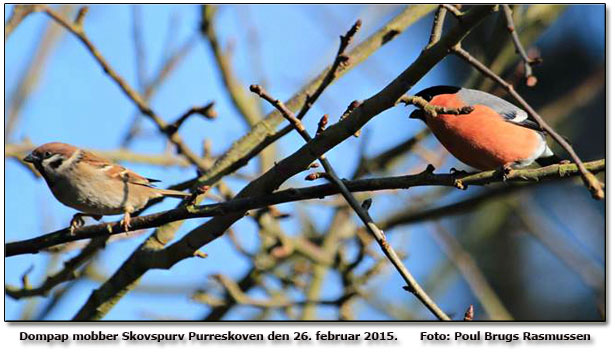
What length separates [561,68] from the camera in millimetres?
12523

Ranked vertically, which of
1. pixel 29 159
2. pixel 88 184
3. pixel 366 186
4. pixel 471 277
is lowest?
pixel 366 186

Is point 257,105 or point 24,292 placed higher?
point 257,105

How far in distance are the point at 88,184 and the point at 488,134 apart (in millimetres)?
2357

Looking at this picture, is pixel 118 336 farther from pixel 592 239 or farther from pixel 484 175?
pixel 592 239

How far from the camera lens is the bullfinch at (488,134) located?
13.4ft

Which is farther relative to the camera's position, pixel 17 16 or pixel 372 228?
pixel 17 16

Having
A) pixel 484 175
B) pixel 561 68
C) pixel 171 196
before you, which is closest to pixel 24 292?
pixel 171 196

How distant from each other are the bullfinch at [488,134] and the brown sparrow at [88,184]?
1593 mm

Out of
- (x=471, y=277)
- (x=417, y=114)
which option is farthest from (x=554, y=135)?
(x=471, y=277)

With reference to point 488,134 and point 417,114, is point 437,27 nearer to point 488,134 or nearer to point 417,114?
point 488,134

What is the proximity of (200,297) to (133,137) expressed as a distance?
1.39 meters

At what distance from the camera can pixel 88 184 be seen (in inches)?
183

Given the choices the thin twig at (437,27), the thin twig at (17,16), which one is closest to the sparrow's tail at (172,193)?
the thin twig at (17,16)

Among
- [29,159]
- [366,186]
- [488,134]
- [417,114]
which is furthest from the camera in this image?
[29,159]
